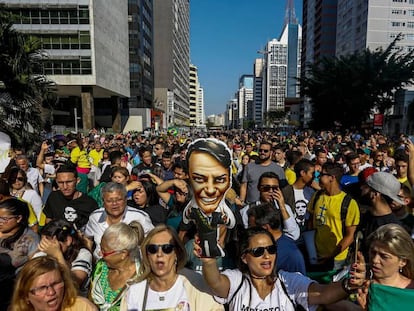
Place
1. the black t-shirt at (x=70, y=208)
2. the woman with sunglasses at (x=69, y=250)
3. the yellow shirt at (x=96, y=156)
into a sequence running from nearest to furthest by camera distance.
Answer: the woman with sunglasses at (x=69, y=250) → the black t-shirt at (x=70, y=208) → the yellow shirt at (x=96, y=156)

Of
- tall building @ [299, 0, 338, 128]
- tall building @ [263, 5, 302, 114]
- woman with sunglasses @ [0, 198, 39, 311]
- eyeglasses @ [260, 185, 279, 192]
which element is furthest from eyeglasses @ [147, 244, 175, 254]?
tall building @ [263, 5, 302, 114]

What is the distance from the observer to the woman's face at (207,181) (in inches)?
93.4

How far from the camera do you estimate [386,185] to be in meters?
3.21

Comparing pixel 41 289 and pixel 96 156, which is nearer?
pixel 41 289

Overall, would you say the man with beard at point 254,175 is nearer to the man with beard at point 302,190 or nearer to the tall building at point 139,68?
the man with beard at point 302,190

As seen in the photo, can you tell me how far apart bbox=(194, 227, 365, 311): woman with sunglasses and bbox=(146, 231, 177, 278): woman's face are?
34cm

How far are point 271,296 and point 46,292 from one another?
1494 millimetres

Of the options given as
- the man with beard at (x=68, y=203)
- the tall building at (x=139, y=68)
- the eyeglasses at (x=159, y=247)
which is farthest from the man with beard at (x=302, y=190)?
the tall building at (x=139, y=68)

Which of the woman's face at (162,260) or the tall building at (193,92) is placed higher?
the tall building at (193,92)

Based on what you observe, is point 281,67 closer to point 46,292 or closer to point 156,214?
point 156,214

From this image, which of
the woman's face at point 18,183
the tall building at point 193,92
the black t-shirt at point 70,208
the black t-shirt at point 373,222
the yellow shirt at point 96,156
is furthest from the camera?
the tall building at point 193,92

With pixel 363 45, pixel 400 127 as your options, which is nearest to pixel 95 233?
pixel 400 127

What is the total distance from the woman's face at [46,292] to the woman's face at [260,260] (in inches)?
50.3

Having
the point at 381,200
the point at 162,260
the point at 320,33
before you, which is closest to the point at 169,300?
the point at 162,260
